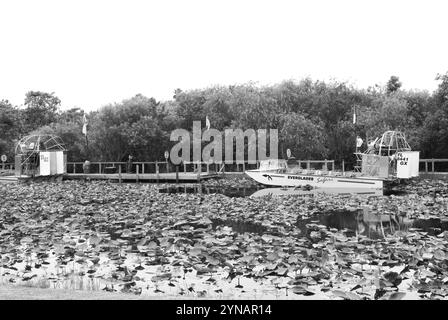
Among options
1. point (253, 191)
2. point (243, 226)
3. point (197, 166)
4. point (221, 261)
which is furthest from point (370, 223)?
point (197, 166)

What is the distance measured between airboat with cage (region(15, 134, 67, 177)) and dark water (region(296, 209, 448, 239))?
24.4 m

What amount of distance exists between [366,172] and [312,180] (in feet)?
14.8

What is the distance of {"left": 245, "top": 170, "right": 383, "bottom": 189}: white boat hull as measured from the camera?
26.9 metres

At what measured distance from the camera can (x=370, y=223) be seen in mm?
14453

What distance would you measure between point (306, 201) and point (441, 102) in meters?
21.4

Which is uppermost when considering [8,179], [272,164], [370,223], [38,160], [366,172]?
[38,160]

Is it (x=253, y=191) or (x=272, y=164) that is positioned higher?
(x=272, y=164)

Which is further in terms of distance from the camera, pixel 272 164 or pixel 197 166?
pixel 197 166

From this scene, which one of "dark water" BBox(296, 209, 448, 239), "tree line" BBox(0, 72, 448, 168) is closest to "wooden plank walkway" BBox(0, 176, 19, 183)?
"tree line" BBox(0, 72, 448, 168)

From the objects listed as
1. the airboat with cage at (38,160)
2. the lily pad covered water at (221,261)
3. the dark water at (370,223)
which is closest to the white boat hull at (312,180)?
the dark water at (370,223)

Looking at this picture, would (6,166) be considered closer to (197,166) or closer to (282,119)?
(197,166)

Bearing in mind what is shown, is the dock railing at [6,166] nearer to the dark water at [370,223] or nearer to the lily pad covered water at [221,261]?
the lily pad covered water at [221,261]

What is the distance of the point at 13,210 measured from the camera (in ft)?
51.1

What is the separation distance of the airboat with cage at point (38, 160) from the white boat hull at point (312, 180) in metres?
14.6
